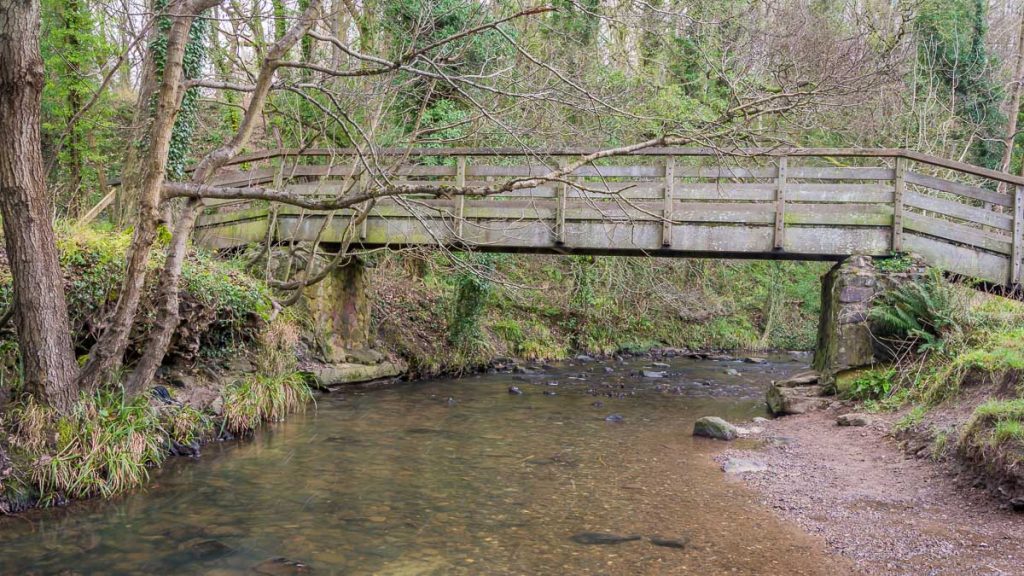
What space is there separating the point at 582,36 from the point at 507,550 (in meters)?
16.7

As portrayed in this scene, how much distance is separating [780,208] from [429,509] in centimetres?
736

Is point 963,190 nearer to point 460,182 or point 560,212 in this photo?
point 560,212

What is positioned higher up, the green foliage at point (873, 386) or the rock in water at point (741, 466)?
the green foliage at point (873, 386)

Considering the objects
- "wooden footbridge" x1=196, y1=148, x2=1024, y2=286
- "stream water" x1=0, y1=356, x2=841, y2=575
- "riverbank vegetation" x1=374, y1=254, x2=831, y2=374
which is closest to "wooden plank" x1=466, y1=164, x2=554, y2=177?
"wooden footbridge" x1=196, y1=148, x2=1024, y2=286

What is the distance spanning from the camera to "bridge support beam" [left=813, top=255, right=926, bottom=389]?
405 inches

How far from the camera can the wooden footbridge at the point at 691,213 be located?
34.3 ft

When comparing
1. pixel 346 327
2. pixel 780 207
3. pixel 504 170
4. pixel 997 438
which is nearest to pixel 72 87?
pixel 346 327

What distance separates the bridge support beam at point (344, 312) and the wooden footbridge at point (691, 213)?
1075mm

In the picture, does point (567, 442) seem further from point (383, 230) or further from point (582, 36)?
point (582, 36)

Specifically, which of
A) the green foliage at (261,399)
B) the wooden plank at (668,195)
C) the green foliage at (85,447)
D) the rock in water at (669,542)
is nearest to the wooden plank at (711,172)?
the wooden plank at (668,195)

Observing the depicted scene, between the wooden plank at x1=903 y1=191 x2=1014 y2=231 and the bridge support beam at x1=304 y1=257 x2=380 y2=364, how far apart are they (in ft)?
30.5

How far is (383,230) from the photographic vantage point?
1271 centimetres

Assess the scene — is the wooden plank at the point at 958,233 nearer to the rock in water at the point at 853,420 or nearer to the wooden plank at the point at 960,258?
the wooden plank at the point at 960,258

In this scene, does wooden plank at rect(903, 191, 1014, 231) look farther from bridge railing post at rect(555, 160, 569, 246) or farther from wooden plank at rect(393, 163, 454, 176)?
wooden plank at rect(393, 163, 454, 176)
